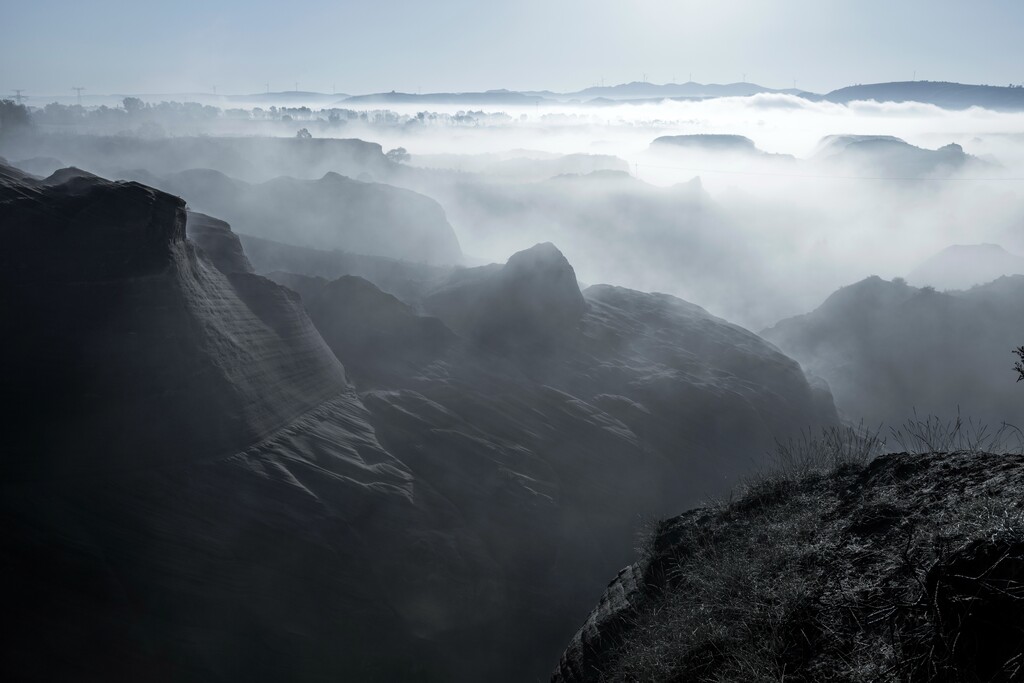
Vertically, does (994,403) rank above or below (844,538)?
below

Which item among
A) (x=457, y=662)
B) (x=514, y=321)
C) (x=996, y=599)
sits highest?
(x=996, y=599)

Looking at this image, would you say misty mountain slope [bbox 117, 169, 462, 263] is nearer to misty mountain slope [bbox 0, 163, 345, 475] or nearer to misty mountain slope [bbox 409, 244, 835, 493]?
misty mountain slope [bbox 409, 244, 835, 493]

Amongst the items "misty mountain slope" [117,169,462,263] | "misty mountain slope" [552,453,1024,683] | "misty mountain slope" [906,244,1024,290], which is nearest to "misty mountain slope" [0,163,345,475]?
"misty mountain slope" [552,453,1024,683]

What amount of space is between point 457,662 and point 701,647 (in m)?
8.87

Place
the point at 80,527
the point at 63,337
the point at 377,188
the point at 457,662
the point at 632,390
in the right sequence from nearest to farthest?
the point at 80,527, the point at 63,337, the point at 457,662, the point at 632,390, the point at 377,188

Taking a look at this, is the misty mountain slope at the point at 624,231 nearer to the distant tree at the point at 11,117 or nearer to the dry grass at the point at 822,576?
the distant tree at the point at 11,117

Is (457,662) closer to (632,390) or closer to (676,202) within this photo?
(632,390)

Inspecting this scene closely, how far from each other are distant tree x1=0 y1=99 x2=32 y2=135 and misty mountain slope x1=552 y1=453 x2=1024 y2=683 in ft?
337

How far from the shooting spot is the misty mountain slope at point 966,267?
7256 centimetres

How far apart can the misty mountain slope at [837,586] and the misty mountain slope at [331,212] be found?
48.2 meters

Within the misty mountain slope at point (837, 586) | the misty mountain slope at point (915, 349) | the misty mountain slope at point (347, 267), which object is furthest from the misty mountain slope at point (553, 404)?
the misty mountain slope at point (915, 349)

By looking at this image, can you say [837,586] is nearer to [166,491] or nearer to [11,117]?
[166,491]

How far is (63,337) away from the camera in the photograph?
12.1 meters

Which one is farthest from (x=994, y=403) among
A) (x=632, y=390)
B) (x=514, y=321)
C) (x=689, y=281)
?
(x=689, y=281)
